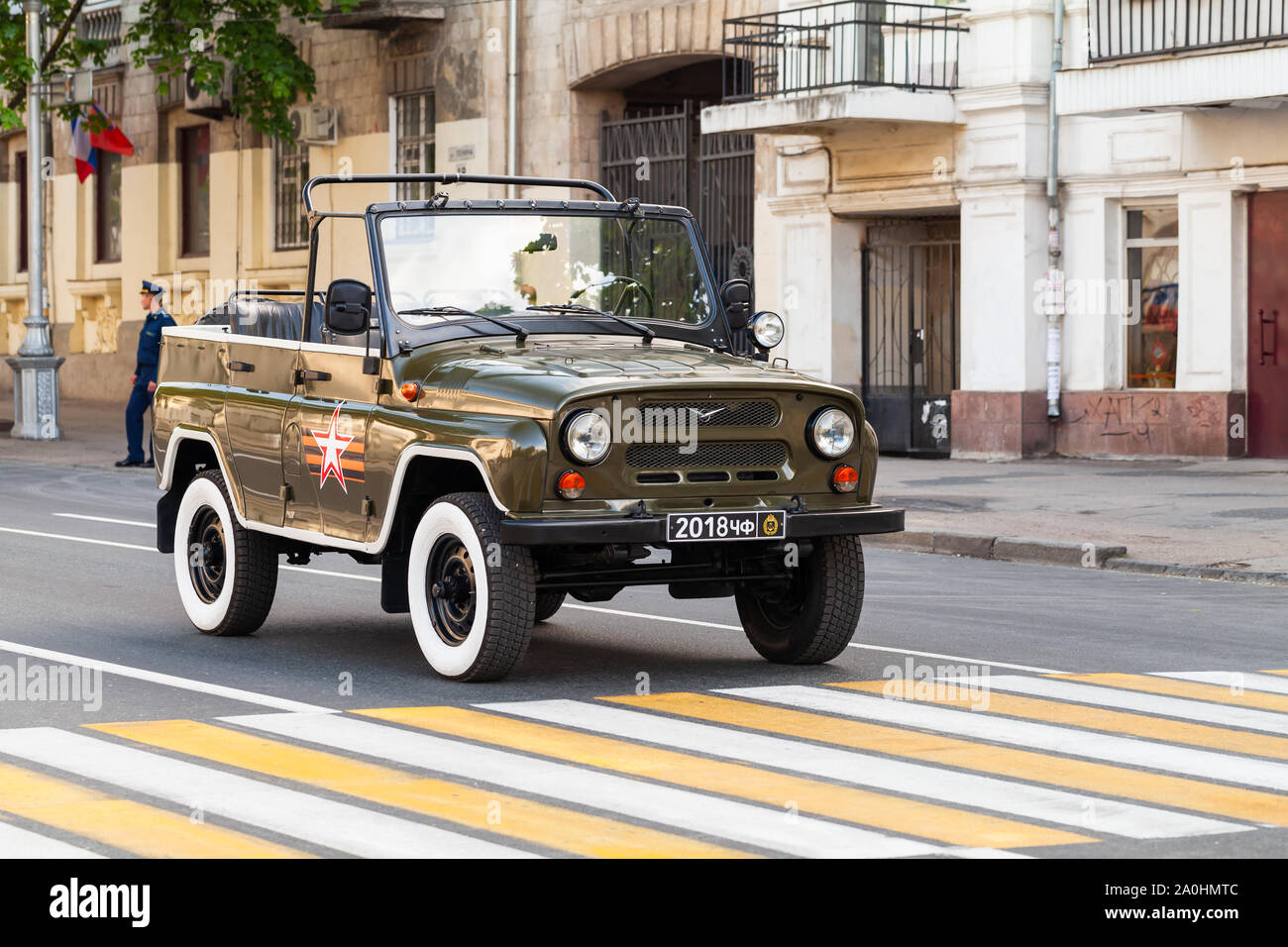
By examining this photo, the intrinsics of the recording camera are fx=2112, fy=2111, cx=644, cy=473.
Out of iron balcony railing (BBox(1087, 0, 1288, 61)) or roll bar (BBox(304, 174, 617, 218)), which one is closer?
roll bar (BBox(304, 174, 617, 218))

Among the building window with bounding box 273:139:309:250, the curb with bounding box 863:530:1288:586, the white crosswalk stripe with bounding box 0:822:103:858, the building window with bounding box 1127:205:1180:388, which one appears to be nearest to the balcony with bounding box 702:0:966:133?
the building window with bounding box 1127:205:1180:388

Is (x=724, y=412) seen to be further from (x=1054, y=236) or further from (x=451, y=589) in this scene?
(x=1054, y=236)

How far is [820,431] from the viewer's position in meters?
9.01

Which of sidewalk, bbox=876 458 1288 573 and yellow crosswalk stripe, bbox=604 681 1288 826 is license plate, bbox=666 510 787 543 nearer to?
yellow crosswalk stripe, bbox=604 681 1288 826

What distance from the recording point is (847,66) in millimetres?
24969

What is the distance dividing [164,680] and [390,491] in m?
1.27

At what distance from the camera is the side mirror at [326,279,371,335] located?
9.20 metres

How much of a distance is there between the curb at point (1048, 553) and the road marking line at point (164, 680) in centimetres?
582

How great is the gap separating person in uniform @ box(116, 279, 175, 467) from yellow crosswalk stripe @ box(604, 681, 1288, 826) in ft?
48.8

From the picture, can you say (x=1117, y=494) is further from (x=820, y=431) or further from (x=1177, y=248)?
(x=820, y=431)

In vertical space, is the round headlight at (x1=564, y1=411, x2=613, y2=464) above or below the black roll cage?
below

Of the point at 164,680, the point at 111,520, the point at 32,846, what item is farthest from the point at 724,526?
the point at 111,520

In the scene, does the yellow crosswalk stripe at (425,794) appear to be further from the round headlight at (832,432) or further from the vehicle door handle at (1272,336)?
the vehicle door handle at (1272,336)

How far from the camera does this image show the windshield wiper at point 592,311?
9.87 meters
